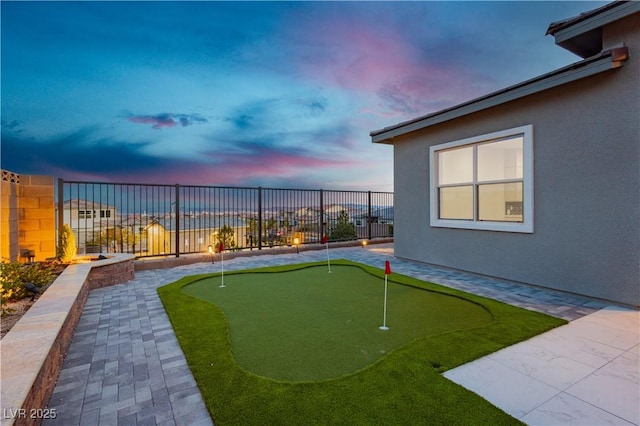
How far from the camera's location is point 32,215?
19.5ft

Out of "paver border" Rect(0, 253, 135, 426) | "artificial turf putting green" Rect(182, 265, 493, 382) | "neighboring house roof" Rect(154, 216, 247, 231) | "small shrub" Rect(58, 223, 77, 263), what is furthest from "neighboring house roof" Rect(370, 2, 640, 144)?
"small shrub" Rect(58, 223, 77, 263)

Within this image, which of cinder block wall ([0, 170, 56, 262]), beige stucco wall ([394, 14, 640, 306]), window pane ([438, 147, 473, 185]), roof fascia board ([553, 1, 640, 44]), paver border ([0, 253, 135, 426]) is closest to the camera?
paver border ([0, 253, 135, 426])

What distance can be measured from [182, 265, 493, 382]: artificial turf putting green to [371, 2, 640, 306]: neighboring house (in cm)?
202

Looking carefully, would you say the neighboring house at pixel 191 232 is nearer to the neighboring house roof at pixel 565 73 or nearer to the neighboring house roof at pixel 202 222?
the neighboring house roof at pixel 202 222

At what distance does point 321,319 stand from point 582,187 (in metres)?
4.70

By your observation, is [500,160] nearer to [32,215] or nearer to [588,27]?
[588,27]

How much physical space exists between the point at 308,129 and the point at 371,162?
3871 mm

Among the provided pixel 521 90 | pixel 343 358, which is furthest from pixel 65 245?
pixel 521 90

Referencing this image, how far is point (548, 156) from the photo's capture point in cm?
489

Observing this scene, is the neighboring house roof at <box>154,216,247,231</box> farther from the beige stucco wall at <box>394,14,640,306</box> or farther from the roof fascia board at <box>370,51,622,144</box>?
the beige stucco wall at <box>394,14,640,306</box>

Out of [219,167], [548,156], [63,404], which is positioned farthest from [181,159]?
[548,156]

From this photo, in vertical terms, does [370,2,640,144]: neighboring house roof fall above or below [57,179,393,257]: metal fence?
above

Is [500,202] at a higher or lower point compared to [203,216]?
higher

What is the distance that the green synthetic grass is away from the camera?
188cm
